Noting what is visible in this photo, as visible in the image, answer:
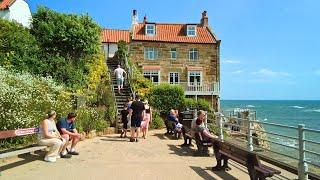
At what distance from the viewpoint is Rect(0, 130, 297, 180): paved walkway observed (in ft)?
34.7

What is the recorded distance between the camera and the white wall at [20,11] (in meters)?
37.5

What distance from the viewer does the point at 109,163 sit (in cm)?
1247

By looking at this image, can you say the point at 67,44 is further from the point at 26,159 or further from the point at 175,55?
the point at 175,55

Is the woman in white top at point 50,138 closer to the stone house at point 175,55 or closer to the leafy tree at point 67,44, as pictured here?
the leafy tree at point 67,44

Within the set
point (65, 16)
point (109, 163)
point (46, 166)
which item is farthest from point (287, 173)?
point (65, 16)

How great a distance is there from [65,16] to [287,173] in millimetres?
20815

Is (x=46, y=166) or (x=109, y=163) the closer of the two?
(x=46, y=166)

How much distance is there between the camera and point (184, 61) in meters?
44.5

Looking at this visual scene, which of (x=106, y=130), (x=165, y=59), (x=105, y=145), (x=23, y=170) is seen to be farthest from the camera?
(x=165, y=59)

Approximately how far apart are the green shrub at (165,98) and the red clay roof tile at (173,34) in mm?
14388

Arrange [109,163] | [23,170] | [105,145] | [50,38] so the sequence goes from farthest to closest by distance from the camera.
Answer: [50,38], [105,145], [109,163], [23,170]

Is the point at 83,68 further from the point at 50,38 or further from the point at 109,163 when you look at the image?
the point at 109,163

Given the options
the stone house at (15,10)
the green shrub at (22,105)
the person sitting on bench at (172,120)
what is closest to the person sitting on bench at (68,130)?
the green shrub at (22,105)

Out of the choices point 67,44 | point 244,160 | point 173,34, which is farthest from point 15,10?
point 244,160
